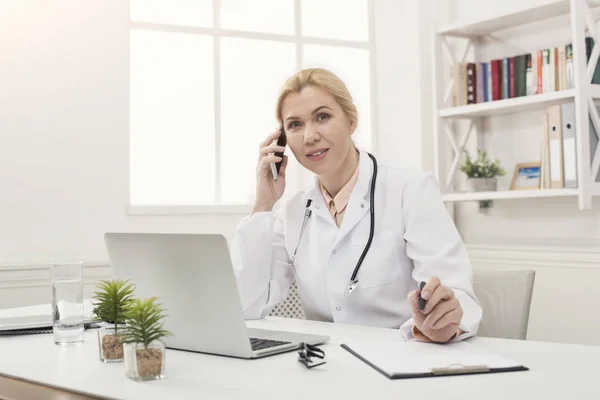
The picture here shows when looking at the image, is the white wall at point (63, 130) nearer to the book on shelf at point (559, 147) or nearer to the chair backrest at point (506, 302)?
the book on shelf at point (559, 147)

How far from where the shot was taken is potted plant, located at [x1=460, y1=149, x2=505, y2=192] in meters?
3.58

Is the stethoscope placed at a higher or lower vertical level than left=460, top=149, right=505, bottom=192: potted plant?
lower

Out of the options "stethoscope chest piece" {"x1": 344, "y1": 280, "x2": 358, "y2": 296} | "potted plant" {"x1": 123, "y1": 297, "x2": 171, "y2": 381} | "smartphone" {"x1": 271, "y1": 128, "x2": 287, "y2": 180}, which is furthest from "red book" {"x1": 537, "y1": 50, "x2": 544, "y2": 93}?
"potted plant" {"x1": 123, "y1": 297, "x2": 171, "y2": 381}

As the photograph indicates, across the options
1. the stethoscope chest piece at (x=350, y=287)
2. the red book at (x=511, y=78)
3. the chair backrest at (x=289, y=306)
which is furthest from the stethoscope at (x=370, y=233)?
the red book at (x=511, y=78)

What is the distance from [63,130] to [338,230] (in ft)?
6.37

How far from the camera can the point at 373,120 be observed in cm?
439

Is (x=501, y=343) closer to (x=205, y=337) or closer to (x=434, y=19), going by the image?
(x=205, y=337)

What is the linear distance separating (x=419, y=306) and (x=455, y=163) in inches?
97.3

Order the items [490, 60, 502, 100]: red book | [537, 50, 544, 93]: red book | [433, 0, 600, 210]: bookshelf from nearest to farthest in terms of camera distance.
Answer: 1. [433, 0, 600, 210]: bookshelf
2. [537, 50, 544, 93]: red book
3. [490, 60, 502, 100]: red book

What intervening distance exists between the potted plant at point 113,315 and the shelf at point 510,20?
254 centimetres

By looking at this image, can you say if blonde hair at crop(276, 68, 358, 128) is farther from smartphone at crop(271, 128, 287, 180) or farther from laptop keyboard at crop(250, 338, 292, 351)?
laptop keyboard at crop(250, 338, 292, 351)

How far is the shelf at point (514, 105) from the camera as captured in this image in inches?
120

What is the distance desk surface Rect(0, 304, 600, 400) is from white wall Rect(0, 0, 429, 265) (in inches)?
80.4

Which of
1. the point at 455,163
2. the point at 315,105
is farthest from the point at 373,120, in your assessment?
the point at 315,105
